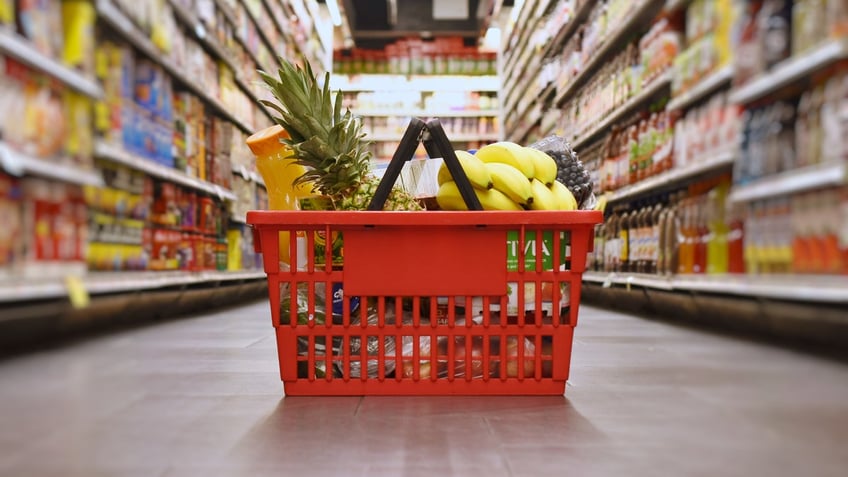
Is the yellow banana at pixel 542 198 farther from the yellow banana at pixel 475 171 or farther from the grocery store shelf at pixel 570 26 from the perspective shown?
the grocery store shelf at pixel 570 26

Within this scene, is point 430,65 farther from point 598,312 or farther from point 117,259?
point 117,259

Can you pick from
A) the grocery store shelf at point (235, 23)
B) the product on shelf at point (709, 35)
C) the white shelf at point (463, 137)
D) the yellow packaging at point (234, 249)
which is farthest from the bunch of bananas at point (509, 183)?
the white shelf at point (463, 137)

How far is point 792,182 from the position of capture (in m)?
0.55

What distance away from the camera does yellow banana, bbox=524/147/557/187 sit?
1.51 meters

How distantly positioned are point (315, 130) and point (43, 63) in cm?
85

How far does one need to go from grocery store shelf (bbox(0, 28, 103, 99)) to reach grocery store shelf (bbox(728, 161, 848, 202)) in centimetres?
64

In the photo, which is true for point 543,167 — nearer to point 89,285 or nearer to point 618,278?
point 89,285

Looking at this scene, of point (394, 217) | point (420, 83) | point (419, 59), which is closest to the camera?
point (394, 217)

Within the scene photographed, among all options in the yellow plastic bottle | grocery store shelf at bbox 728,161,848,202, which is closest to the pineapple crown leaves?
the yellow plastic bottle

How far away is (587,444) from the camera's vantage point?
96cm

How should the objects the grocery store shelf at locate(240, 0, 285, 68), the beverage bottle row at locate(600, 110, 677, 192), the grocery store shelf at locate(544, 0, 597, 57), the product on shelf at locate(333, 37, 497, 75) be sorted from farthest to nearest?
the product on shelf at locate(333, 37, 497, 75) < the grocery store shelf at locate(240, 0, 285, 68) < the grocery store shelf at locate(544, 0, 597, 57) < the beverage bottle row at locate(600, 110, 677, 192)

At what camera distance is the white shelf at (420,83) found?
8.99 metres

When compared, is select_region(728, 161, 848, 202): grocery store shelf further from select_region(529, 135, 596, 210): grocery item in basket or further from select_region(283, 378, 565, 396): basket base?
select_region(529, 135, 596, 210): grocery item in basket

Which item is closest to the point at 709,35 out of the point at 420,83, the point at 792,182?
the point at 792,182
